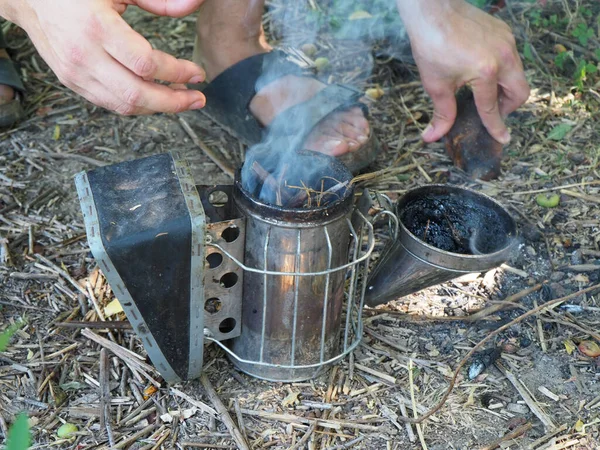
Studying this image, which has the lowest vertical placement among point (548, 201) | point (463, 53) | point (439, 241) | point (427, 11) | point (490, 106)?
point (548, 201)

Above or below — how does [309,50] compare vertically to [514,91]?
below

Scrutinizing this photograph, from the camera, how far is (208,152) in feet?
10.4

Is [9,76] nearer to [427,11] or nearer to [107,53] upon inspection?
[107,53]

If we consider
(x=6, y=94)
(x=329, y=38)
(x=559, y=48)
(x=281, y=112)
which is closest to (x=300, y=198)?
(x=281, y=112)

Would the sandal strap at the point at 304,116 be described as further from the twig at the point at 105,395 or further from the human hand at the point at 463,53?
the twig at the point at 105,395

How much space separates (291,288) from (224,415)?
0.45 m

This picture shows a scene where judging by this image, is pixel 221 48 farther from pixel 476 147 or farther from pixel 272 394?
pixel 272 394

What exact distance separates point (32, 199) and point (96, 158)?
37 centimetres

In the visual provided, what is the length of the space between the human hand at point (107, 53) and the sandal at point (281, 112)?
949 mm

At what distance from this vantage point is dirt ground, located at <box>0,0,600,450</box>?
2.08 metres

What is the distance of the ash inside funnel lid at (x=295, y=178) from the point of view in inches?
80.7

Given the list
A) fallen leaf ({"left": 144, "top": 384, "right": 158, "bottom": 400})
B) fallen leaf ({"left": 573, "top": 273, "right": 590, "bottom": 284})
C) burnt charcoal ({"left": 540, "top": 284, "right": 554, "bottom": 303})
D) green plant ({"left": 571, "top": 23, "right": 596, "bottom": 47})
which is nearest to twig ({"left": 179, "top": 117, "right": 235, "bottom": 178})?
fallen leaf ({"left": 144, "top": 384, "right": 158, "bottom": 400})

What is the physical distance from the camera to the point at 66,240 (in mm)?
2709

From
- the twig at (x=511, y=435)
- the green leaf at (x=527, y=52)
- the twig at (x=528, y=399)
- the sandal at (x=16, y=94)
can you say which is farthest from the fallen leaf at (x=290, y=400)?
the green leaf at (x=527, y=52)
